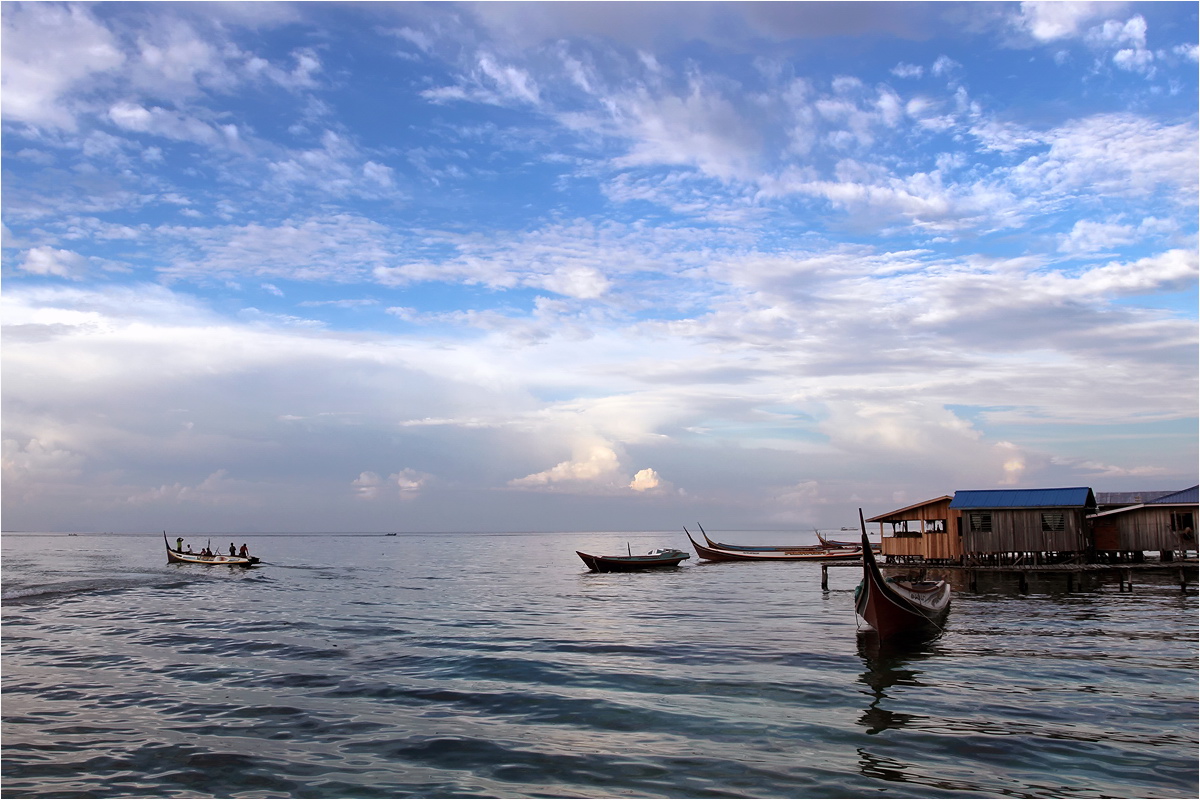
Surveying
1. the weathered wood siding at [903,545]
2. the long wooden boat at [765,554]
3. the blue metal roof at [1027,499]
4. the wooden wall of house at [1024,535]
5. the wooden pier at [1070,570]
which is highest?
the blue metal roof at [1027,499]

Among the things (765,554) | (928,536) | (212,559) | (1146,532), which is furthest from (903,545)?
(212,559)

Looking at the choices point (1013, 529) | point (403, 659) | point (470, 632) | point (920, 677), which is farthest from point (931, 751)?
point (1013, 529)

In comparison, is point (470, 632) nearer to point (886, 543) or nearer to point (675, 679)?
point (675, 679)

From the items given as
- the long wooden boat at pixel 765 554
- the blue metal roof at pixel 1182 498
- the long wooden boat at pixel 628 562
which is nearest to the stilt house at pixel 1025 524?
the blue metal roof at pixel 1182 498

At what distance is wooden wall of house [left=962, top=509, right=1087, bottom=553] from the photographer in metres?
42.1

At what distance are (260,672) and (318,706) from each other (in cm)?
486

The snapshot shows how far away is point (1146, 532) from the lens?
138 ft

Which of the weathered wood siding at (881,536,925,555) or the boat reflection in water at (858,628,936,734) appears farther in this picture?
the weathered wood siding at (881,536,925,555)

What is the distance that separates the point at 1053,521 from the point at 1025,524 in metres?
1.44

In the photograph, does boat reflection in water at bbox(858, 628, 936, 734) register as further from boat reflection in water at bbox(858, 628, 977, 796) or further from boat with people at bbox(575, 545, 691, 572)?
boat with people at bbox(575, 545, 691, 572)

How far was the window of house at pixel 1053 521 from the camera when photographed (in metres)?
42.3

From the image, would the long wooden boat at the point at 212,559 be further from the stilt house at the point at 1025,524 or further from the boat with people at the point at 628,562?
the stilt house at the point at 1025,524

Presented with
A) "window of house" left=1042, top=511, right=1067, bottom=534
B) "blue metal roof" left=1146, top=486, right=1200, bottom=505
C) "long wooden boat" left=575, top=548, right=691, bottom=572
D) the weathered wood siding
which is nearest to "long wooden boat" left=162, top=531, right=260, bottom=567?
"long wooden boat" left=575, top=548, right=691, bottom=572

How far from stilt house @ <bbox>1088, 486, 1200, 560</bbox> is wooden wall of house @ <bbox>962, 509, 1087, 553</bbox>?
1.88 m
